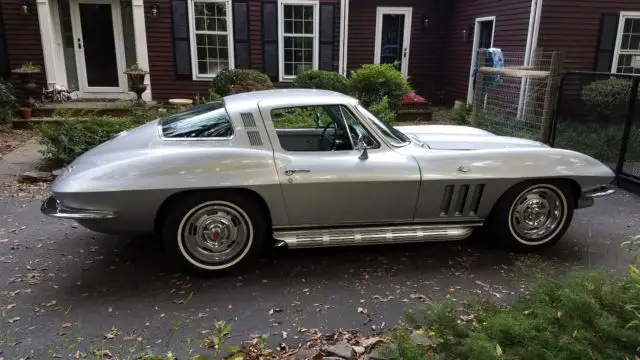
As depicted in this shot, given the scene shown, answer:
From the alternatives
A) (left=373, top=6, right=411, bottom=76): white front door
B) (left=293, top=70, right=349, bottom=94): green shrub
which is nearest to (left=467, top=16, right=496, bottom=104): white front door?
(left=373, top=6, right=411, bottom=76): white front door

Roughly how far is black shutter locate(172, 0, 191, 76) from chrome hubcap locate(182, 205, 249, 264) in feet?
31.6

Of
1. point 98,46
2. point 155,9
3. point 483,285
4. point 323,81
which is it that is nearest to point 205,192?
point 483,285

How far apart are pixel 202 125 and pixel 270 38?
9125 mm

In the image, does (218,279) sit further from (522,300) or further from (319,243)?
(522,300)

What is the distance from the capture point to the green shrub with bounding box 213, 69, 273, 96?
11.2 meters

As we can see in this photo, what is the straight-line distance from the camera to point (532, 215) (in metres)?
4.20

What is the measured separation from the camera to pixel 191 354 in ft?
9.35

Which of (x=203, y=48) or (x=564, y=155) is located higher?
(x=203, y=48)

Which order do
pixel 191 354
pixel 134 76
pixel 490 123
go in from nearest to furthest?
pixel 191 354 < pixel 490 123 < pixel 134 76

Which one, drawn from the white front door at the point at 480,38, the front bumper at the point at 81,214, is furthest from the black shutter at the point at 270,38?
the front bumper at the point at 81,214

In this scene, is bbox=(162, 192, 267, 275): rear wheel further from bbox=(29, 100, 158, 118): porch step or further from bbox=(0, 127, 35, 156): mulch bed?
bbox=(29, 100, 158, 118): porch step

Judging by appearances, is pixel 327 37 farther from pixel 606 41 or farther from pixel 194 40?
pixel 606 41

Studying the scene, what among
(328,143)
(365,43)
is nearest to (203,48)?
(365,43)

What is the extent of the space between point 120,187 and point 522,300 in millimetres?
2860
